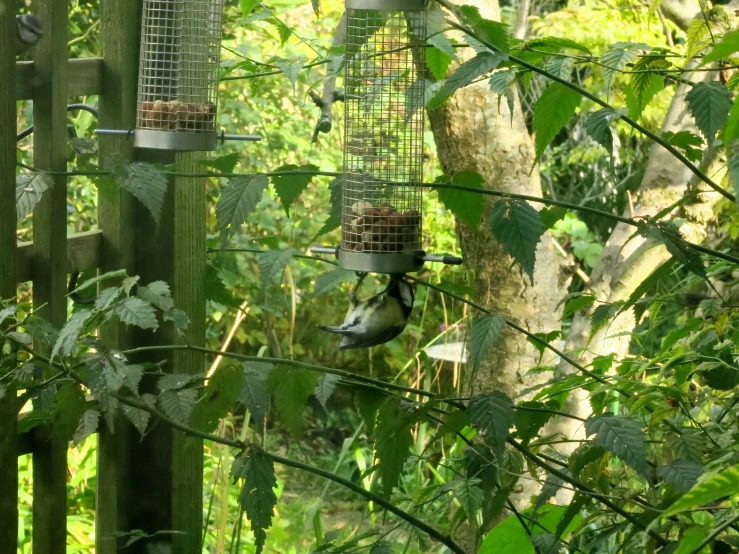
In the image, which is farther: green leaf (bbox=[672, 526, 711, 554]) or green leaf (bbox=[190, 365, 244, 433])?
green leaf (bbox=[190, 365, 244, 433])

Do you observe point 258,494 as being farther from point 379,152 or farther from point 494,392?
point 379,152

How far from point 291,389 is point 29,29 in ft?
3.12

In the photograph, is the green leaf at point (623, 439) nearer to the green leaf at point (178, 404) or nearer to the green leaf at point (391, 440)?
the green leaf at point (391, 440)

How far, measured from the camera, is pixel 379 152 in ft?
6.59

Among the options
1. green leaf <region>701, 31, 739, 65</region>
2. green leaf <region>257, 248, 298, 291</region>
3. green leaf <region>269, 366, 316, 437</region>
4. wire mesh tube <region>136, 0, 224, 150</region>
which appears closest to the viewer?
green leaf <region>701, 31, 739, 65</region>

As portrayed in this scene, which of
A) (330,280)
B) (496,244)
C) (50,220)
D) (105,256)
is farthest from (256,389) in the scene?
(496,244)

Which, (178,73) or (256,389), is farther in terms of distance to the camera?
(178,73)

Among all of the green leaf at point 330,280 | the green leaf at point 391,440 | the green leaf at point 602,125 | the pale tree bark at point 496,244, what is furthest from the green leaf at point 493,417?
the pale tree bark at point 496,244

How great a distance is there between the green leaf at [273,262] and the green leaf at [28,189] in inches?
18.5

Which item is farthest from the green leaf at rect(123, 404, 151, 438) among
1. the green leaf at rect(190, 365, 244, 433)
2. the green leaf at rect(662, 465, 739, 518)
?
the green leaf at rect(662, 465, 739, 518)

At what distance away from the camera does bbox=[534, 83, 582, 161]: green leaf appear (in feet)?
5.26

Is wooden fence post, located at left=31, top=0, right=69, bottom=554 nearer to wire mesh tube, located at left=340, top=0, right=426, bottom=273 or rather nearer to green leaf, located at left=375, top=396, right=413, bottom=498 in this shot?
wire mesh tube, located at left=340, top=0, right=426, bottom=273

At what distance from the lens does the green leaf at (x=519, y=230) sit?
152 cm

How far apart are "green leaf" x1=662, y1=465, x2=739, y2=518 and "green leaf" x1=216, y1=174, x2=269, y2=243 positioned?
3.58 ft
